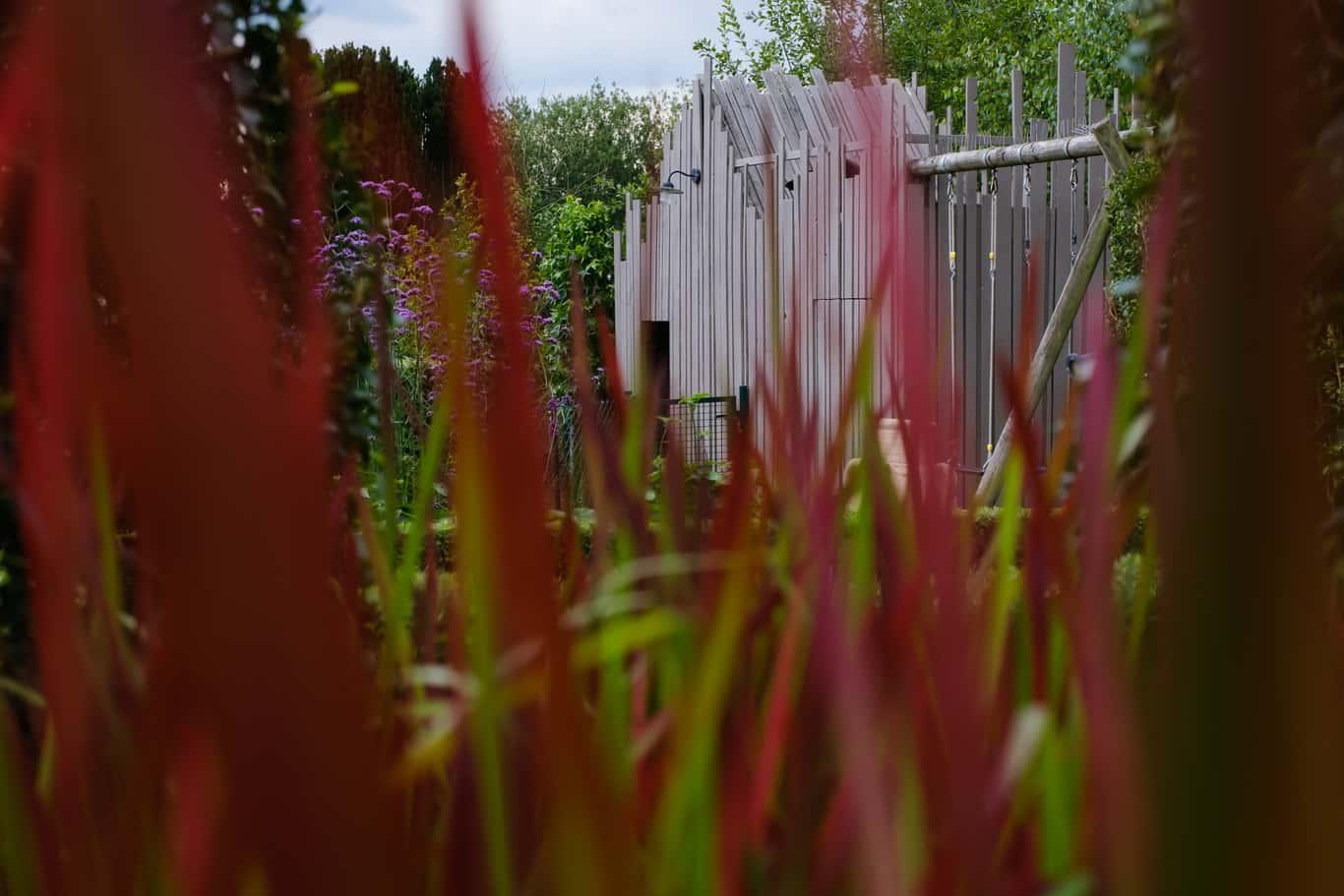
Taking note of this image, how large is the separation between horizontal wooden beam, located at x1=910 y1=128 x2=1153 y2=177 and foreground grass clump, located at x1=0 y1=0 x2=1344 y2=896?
5367 millimetres

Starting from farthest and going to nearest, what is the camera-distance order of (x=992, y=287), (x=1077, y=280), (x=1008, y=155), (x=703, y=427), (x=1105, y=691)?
1. (x=992, y=287)
2. (x=1008, y=155)
3. (x=703, y=427)
4. (x=1077, y=280)
5. (x=1105, y=691)

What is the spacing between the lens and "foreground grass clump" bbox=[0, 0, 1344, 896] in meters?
0.18

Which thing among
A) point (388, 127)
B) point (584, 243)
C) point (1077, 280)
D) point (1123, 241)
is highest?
point (584, 243)

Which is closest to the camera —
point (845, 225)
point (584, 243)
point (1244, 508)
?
point (1244, 508)

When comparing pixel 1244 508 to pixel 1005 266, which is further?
pixel 1005 266

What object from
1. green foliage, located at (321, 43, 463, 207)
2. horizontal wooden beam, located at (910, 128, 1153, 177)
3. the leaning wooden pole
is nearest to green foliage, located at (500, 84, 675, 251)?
horizontal wooden beam, located at (910, 128, 1153, 177)

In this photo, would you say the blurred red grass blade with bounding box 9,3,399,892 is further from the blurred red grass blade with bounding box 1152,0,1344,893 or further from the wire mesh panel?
the wire mesh panel

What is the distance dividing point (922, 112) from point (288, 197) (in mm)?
6937

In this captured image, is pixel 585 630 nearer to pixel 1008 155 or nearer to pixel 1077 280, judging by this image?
pixel 1077 280

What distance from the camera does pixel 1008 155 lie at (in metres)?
6.43

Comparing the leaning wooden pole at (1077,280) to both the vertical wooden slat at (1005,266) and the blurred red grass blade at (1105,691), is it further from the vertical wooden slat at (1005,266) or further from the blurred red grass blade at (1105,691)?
the blurred red grass blade at (1105,691)

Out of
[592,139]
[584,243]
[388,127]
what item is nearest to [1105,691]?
[388,127]

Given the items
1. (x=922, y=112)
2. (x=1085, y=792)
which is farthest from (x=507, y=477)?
(x=922, y=112)

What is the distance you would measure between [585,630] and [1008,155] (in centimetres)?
630
